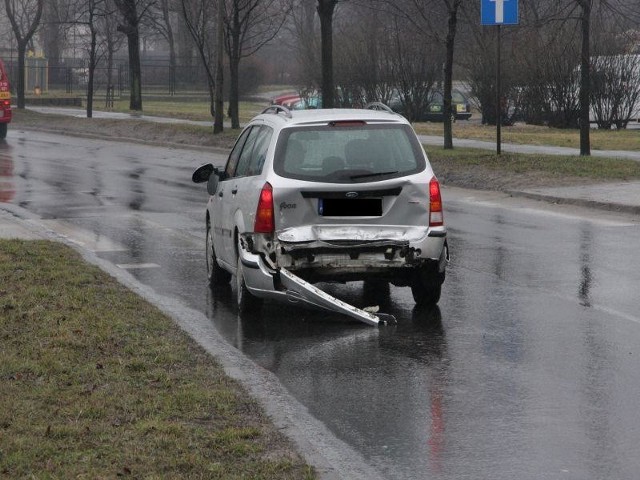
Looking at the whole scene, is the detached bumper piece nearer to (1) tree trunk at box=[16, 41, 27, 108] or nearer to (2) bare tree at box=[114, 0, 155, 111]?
(2) bare tree at box=[114, 0, 155, 111]

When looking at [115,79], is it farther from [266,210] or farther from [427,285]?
[266,210]

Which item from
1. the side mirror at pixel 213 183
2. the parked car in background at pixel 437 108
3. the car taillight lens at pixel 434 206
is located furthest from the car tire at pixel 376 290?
the parked car in background at pixel 437 108

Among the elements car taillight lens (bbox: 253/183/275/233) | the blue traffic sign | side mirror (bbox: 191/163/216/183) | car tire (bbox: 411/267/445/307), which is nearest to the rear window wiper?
car taillight lens (bbox: 253/183/275/233)

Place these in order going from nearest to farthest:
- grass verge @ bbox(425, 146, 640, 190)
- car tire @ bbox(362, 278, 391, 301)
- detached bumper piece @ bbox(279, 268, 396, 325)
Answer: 1. detached bumper piece @ bbox(279, 268, 396, 325)
2. car tire @ bbox(362, 278, 391, 301)
3. grass verge @ bbox(425, 146, 640, 190)

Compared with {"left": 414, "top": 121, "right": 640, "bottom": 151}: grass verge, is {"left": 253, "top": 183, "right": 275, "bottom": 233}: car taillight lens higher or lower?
lower

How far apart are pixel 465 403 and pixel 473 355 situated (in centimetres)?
134

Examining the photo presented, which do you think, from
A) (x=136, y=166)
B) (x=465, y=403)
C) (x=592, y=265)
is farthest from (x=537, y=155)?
(x=465, y=403)

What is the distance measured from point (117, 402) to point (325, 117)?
403 centimetres

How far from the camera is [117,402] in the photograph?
6770mm

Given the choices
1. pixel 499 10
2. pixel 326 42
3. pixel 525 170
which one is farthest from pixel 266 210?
pixel 326 42

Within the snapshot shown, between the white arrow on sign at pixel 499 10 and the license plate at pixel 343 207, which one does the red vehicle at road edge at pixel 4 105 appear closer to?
the white arrow on sign at pixel 499 10

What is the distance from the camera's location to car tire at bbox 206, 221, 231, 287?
11.6 meters

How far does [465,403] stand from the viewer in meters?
7.27

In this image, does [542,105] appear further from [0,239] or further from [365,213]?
[365,213]
